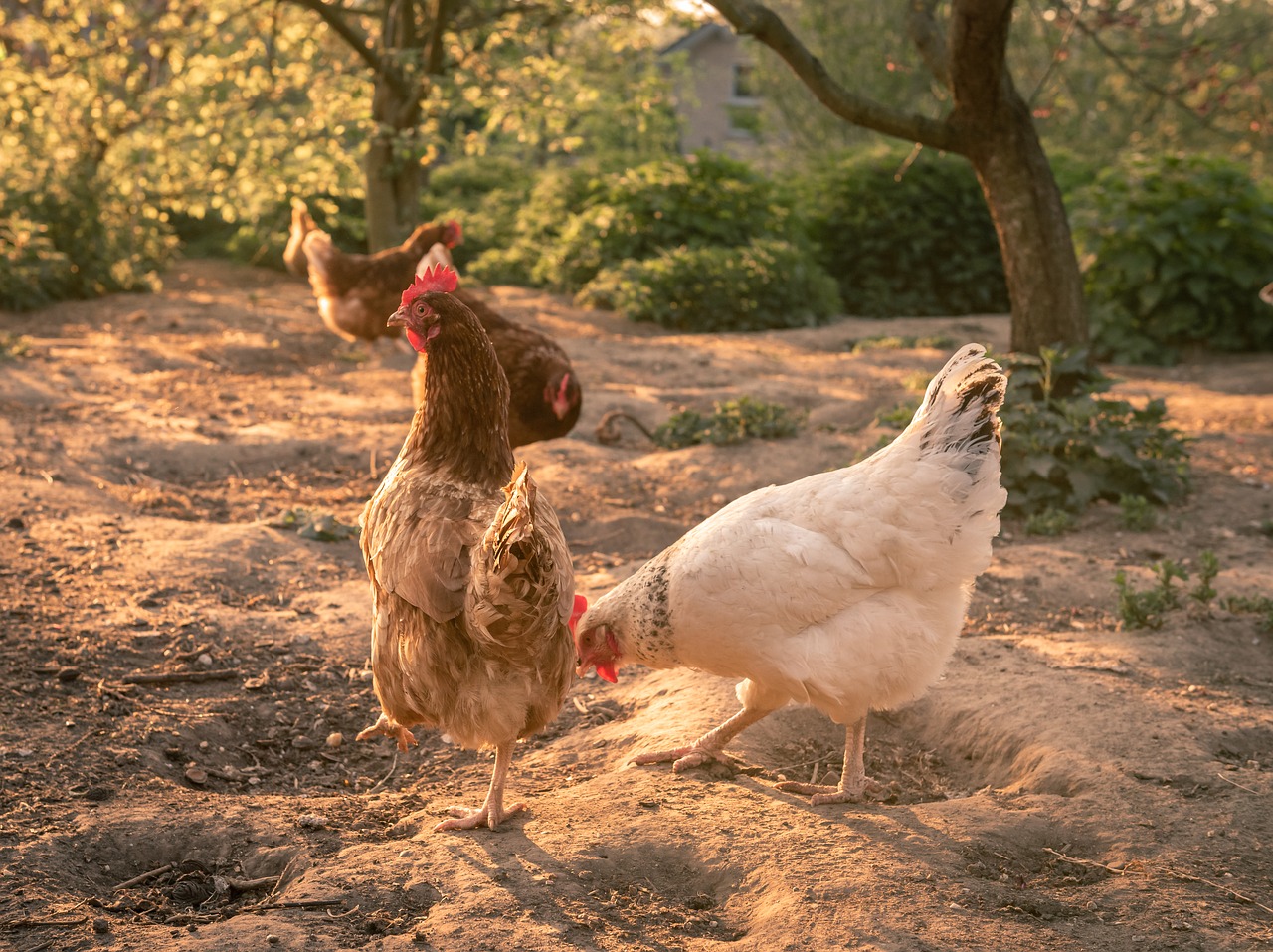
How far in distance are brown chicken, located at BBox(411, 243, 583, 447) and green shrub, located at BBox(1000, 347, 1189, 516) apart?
2.68 meters

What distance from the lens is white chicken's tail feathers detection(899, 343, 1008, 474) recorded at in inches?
139

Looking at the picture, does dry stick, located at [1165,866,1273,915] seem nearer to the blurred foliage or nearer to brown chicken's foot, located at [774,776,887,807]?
brown chicken's foot, located at [774,776,887,807]

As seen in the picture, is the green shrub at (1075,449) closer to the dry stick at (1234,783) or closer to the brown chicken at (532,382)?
the brown chicken at (532,382)

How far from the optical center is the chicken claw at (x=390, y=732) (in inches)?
150

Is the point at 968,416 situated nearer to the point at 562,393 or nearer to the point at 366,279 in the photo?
the point at 562,393

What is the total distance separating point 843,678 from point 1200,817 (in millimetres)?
1147

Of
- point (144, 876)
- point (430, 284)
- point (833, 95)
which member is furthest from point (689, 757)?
point (833, 95)

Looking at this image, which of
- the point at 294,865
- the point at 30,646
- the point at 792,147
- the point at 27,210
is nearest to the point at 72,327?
the point at 27,210

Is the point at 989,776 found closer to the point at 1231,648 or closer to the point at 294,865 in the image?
the point at 1231,648

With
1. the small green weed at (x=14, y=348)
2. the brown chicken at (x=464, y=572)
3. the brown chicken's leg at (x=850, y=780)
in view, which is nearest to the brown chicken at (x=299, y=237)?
the small green weed at (x=14, y=348)

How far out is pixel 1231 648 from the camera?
4758 mm

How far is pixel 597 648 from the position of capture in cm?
388

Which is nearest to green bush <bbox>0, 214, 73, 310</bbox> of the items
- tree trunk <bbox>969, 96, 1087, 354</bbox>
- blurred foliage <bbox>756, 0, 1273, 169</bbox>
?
tree trunk <bbox>969, 96, 1087, 354</bbox>

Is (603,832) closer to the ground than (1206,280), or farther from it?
closer to the ground
